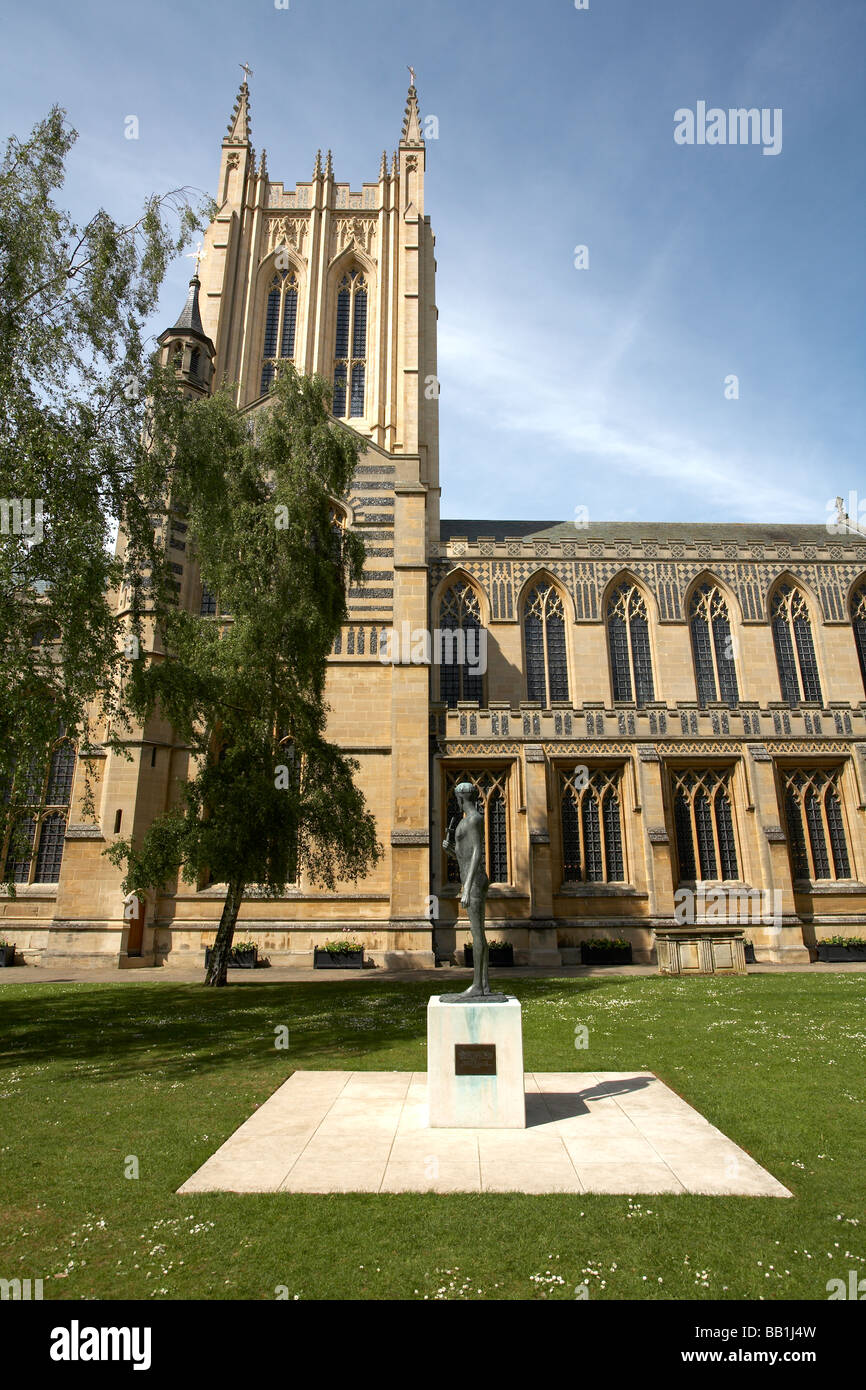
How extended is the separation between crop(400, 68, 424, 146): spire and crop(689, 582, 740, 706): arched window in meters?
29.8

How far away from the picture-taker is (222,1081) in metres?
8.98

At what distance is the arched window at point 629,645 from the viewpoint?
28.0m

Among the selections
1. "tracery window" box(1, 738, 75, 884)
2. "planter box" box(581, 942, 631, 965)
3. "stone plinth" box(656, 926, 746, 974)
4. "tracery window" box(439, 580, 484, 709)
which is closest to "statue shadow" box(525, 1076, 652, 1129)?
"stone plinth" box(656, 926, 746, 974)

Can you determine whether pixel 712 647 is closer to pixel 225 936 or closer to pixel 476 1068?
pixel 225 936

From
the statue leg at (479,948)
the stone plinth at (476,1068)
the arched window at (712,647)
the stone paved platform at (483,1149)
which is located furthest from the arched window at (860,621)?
the stone plinth at (476,1068)

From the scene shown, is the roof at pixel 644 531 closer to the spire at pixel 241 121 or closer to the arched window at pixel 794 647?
the arched window at pixel 794 647

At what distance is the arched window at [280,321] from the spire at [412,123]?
1029cm

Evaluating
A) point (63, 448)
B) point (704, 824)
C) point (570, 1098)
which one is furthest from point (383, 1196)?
point (704, 824)

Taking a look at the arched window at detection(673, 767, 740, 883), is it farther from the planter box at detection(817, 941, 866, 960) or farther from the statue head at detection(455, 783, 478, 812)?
the statue head at detection(455, 783, 478, 812)

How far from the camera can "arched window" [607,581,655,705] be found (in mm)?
28047
